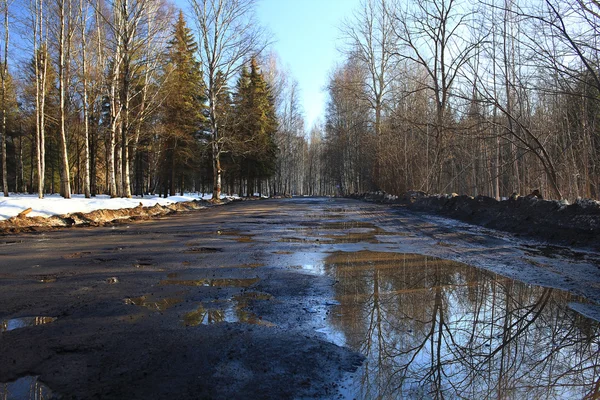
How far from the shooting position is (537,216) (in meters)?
9.41

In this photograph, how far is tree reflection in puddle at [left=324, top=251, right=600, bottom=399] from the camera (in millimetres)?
2590

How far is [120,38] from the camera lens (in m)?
21.7

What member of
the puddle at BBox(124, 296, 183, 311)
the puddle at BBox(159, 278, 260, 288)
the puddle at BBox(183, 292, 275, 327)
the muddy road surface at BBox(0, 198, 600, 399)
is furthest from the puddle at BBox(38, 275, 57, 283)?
the puddle at BBox(183, 292, 275, 327)

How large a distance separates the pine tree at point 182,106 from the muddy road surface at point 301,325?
25.8 meters

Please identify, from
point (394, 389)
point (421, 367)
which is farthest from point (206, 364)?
point (421, 367)

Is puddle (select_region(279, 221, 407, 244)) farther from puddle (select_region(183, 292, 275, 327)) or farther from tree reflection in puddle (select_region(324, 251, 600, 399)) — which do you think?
puddle (select_region(183, 292, 275, 327))

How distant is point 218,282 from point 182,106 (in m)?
31.4

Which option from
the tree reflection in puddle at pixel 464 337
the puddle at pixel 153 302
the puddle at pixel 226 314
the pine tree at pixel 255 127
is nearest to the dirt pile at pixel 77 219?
the puddle at pixel 153 302

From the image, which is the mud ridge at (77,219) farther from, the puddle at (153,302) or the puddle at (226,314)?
the puddle at (226,314)

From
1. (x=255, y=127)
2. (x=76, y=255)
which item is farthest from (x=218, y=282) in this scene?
(x=255, y=127)

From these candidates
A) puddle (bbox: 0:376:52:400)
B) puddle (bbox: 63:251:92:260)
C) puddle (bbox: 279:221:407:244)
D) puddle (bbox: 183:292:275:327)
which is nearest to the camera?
puddle (bbox: 0:376:52:400)

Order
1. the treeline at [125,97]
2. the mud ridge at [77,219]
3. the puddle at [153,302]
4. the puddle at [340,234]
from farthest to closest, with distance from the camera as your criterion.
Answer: the treeline at [125,97]
the mud ridge at [77,219]
the puddle at [340,234]
the puddle at [153,302]

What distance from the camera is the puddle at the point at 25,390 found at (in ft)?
7.63

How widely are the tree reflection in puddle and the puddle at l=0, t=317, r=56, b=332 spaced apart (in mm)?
2641
